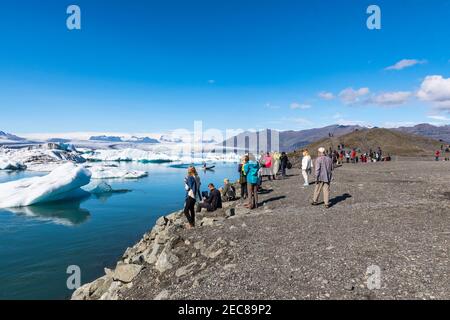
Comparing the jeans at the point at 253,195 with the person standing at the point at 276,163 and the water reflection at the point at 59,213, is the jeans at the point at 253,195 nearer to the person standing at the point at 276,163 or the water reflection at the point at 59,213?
the person standing at the point at 276,163

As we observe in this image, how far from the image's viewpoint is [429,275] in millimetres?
6188

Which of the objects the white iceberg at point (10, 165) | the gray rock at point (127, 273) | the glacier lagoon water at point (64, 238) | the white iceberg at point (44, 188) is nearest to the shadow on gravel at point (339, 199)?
the gray rock at point (127, 273)

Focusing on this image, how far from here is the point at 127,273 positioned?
9.25m

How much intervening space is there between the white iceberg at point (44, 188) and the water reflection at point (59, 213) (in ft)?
2.55

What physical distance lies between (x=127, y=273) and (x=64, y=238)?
12.8 m

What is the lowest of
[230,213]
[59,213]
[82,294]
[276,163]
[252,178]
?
[59,213]

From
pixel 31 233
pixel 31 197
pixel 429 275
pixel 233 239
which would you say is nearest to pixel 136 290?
pixel 233 239

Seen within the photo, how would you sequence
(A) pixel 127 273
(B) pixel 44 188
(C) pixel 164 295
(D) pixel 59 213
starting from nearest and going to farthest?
1. (C) pixel 164 295
2. (A) pixel 127 273
3. (D) pixel 59 213
4. (B) pixel 44 188

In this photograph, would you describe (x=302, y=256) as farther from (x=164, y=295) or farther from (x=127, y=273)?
(x=127, y=273)

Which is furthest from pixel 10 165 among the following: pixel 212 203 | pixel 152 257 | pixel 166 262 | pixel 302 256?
pixel 302 256

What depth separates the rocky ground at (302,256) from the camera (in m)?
6.12

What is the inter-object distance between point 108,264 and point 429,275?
13.9 meters

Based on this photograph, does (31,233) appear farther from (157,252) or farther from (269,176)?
(269,176)

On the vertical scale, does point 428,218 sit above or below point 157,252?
above
